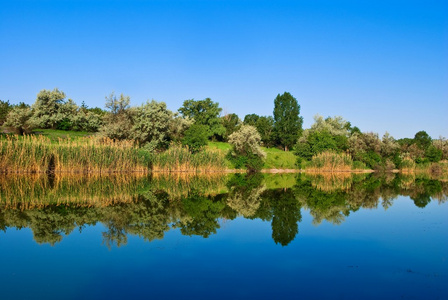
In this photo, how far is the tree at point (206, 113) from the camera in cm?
5812

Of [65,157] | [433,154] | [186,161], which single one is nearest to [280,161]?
[186,161]

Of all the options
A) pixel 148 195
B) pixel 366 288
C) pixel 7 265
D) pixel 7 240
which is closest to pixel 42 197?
pixel 148 195

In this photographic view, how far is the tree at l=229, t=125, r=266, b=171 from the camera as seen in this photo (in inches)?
1642

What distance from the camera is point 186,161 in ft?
116

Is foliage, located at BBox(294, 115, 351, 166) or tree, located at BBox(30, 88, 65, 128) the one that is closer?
tree, located at BBox(30, 88, 65, 128)

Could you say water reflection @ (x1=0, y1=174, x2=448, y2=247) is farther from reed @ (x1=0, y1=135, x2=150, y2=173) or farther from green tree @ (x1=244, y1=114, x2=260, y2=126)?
green tree @ (x1=244, y1=114, x2=260, y2=126)

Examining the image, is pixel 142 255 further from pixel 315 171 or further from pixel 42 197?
pixel 315 171

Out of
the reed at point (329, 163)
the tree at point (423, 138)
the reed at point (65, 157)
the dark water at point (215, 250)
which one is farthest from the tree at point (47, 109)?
the tree at point (423, 138)

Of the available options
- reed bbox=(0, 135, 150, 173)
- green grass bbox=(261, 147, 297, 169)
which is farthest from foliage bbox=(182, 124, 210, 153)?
green grass bbox=(261, 147, 297, 169)

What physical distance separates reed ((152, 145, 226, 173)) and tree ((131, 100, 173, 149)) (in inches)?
248

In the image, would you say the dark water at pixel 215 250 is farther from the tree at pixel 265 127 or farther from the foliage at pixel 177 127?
the tree at pixel 265 127

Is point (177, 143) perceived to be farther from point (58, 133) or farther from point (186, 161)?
point (58, 133)

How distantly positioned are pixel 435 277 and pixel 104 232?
8.37 meters

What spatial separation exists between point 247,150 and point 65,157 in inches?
857
